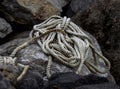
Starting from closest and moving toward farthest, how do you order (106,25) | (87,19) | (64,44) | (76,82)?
1. (76,82)
2. (64,44)
3. (106,25)
4. (87,19)

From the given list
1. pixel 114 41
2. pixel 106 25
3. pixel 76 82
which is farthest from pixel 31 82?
pixel 106 25

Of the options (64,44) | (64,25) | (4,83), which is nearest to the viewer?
(4,83)

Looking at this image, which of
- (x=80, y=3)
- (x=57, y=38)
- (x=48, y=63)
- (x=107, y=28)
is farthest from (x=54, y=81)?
(x=80, y=3)

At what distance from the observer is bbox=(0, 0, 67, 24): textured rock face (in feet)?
24.3

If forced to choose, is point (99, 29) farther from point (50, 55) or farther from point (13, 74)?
point (13, 74)

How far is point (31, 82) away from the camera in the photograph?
15.4 ft

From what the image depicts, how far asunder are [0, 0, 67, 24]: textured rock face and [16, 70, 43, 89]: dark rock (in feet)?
8.87

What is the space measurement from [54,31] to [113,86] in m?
1.66

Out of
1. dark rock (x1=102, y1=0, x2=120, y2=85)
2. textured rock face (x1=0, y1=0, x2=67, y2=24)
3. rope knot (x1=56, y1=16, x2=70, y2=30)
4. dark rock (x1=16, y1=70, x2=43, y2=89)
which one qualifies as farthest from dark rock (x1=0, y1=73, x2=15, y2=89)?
textured rock face (x1=0, y1=0, x2=67, y2=24)

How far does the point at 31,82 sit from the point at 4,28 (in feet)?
8.34

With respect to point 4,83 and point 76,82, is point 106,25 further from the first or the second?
point 4,83

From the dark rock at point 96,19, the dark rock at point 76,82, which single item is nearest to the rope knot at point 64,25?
the dark rock at point 96,19

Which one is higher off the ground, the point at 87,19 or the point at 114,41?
the point at 87,19

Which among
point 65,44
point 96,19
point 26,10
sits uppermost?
point 26,10
